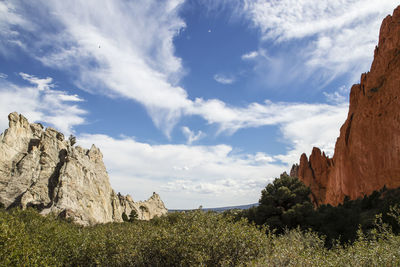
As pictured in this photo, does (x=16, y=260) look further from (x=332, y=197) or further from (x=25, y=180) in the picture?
(x=332, y=197)

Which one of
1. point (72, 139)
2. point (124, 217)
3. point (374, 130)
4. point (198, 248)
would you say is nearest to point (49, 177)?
point (124, 217)

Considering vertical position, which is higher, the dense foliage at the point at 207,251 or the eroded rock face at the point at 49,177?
the eroded rock face at the point at 49,177

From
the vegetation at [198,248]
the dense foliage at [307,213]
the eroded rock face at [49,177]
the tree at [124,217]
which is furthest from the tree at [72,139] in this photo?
the vegetation at [198,248]

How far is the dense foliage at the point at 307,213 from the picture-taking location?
3281cm

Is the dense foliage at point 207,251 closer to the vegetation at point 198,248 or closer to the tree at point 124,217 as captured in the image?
the vegetation at point 198,248

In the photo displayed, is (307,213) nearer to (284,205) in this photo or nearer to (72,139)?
(284,205)

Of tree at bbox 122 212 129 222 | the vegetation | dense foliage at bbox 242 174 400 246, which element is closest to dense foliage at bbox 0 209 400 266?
the vegetation

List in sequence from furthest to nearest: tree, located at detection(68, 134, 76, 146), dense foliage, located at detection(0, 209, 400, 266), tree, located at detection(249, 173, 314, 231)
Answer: tree, located at detection(68, 134, 76, 146)
tree, located at detection(249, 173, 314, 231)
dense foliage, located at detection(0, 209, 400, 266)

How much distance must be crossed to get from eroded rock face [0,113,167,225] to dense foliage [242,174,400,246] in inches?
1764

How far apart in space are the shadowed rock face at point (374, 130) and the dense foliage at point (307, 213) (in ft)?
53.7

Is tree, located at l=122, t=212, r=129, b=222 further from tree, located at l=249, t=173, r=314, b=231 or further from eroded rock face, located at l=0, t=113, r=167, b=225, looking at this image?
tree, located at l=249, t=173, r=314, b=231

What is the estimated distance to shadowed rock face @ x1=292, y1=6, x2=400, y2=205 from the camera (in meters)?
63.2

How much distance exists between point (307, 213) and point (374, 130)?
141ft

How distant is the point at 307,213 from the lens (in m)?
41.5
